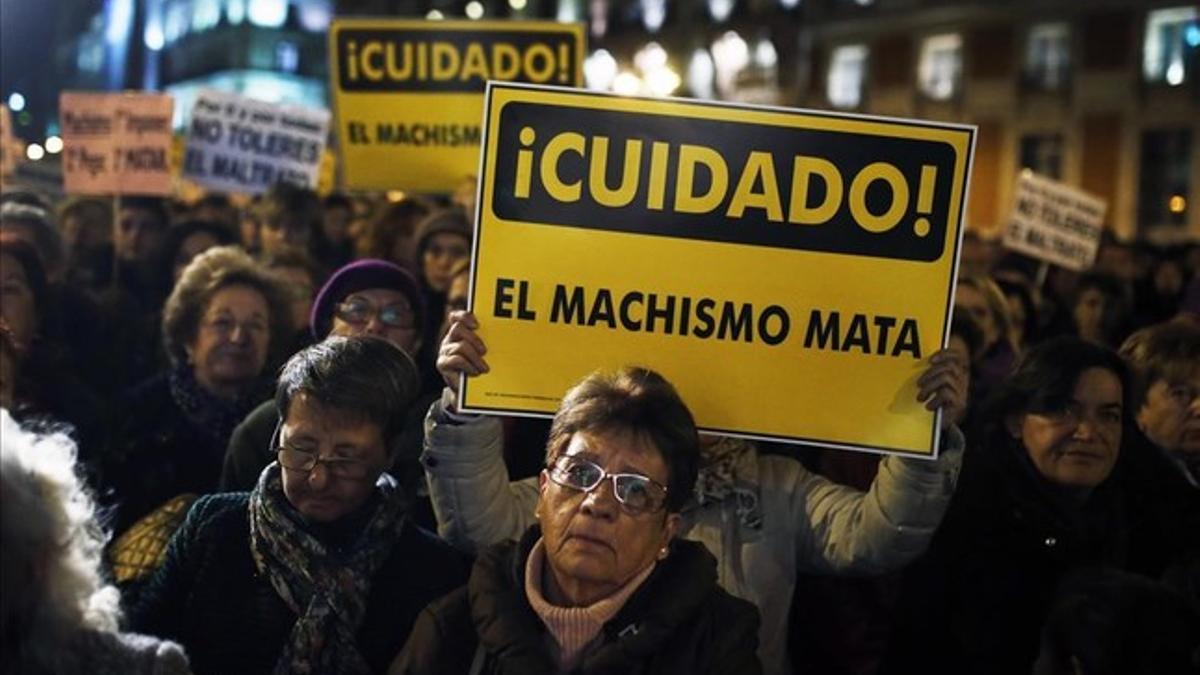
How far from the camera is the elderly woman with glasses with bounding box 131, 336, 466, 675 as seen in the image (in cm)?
399

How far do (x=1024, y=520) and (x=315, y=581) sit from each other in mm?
1791

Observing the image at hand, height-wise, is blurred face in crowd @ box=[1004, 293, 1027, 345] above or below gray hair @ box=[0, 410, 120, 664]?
above

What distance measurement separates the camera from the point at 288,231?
9961mm

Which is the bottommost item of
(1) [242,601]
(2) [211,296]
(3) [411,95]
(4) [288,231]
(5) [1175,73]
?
(1) [242,601]

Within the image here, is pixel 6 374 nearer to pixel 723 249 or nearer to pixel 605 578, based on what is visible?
pixel 723 249

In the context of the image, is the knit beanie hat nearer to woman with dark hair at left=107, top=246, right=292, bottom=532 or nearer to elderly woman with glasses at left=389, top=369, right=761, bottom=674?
woman with dark hair at left=107, top=246, right=292, bottom=532

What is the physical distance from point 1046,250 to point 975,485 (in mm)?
8654

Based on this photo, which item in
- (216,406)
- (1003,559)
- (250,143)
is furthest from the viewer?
(250,143)

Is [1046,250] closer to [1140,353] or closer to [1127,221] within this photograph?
[1140,353]

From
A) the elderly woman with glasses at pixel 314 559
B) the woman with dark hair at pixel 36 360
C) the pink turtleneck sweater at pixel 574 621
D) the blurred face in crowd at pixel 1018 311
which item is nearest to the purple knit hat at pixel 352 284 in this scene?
the woman with dark hair at pixel 36 360

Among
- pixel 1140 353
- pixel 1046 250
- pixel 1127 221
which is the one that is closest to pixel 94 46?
pixel 1127 221

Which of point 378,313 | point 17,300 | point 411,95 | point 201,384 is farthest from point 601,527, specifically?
point 411,95

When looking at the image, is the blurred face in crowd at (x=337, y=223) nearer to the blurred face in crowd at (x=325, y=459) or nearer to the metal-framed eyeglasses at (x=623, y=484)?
the blurred face in crowd at (x=325, y=459)

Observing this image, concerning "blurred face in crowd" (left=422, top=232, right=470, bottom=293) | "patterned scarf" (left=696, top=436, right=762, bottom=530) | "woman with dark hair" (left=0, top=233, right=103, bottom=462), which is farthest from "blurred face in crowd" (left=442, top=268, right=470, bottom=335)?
"patterned scarf" (left=696, top=436, right=762, bottom=530)
